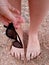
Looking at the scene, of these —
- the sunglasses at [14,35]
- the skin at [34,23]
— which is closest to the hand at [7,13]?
the skin at [34,23]

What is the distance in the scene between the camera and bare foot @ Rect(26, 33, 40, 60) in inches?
47.5

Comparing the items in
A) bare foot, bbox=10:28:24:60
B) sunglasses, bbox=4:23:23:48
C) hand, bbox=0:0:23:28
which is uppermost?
hand, bbox=0:0:23:28

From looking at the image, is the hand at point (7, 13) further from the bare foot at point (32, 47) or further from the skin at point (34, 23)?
the bare foot at point (32, 47)

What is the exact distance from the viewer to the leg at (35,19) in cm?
101

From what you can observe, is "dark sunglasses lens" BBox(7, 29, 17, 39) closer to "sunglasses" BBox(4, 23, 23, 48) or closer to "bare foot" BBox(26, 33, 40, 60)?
"sunglasses" BBox(4, 23, 23, 48)

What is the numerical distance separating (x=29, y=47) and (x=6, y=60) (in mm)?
157

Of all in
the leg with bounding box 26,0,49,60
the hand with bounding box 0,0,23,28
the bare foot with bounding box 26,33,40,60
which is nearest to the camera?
the hand with bounding box 0,0,23,28

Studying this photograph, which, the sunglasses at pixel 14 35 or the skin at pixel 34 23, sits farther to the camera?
the sunglasses at pixel 14 35

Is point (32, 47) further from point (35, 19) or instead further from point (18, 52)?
point (35, 19)

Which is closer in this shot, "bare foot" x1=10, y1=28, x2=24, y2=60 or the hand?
the hand

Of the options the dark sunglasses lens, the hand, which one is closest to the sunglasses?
the dark sunglasses lens

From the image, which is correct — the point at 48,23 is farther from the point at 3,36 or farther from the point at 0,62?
the point at 0,62

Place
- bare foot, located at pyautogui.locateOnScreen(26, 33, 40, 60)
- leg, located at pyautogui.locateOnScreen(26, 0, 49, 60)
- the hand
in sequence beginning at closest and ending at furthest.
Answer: the hand → leg, located at pyautogui.locateOnScreen(26, 0, 49, 60) → bare foot, located at pyautogui.locateOnScreen(26, 33, 40, 60)

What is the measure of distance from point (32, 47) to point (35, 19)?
0.67 feet
